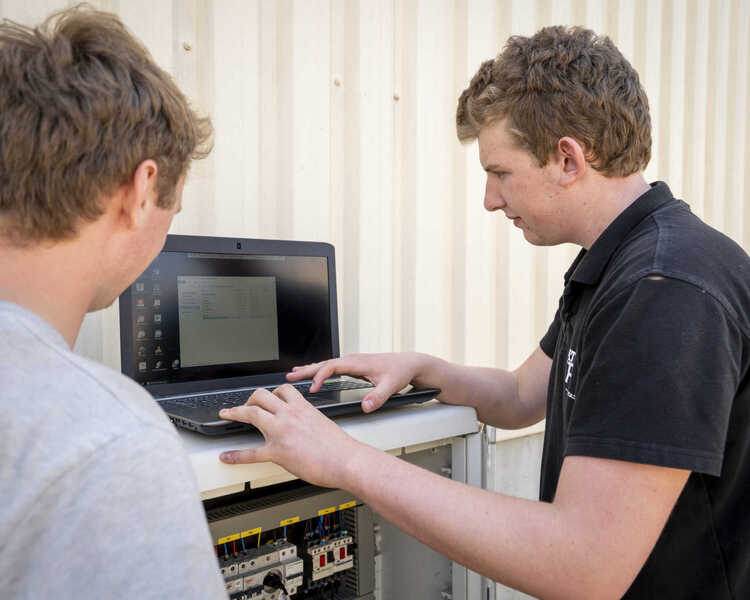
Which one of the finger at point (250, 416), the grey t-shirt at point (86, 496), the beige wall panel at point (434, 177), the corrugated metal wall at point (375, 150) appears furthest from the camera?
the beige wall panel at point (434, 177)

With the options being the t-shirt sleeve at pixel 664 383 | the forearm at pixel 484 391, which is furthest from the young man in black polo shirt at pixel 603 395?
the forearm at pixel 484 391

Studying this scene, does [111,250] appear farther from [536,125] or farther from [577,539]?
[536,125]

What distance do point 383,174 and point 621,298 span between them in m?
1.07

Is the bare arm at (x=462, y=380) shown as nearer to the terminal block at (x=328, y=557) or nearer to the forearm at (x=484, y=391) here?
the forearm at (x=484, y=391)

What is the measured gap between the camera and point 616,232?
40.0 inches

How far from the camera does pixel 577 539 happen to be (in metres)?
0.77

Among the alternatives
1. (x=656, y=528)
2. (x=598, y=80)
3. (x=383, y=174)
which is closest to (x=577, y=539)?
(x=656, y=528)

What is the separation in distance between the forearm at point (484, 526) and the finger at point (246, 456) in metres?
0.12

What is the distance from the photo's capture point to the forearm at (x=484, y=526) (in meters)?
0.78

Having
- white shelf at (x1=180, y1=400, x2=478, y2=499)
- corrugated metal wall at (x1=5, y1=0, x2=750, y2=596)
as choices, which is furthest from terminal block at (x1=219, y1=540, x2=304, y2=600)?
corrugated metal wall at (x1=5, y1=0, x2=750, y2=596)

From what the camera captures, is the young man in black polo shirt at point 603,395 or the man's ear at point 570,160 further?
the man's ear at point 570,160

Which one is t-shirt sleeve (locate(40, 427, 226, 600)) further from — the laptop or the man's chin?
the laptop

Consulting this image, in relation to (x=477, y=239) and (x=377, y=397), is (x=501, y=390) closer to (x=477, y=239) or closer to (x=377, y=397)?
(x=377, y=397)

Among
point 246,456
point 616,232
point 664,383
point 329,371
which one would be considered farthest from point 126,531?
point 616,232
